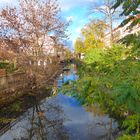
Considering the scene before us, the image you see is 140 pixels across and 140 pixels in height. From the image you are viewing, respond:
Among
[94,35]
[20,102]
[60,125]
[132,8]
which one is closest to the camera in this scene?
[132,8]

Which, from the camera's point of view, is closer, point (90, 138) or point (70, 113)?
point (90, 138)

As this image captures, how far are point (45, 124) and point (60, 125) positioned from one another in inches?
27.7

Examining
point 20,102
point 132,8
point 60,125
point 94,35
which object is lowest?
point 60,125

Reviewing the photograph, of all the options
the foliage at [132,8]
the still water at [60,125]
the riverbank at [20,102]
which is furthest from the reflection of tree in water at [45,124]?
the foliage at [132,8]

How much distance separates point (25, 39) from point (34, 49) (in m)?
1.10

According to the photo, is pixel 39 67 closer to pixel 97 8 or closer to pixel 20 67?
pixel 20 67

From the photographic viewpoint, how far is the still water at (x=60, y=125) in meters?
13.0

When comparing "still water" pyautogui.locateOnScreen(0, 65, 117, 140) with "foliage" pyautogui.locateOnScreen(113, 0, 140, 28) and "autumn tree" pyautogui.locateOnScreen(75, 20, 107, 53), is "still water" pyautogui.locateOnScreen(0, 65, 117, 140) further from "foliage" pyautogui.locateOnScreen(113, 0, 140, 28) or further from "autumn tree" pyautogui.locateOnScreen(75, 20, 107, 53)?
"autumn tree" pyautogui.locateOnScreen(75, 20, 107, 53)

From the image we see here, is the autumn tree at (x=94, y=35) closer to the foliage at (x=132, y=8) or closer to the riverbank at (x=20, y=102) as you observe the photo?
the riverbank at (x=20, y=102)

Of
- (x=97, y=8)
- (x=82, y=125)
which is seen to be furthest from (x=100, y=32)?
(x=82, y=125)

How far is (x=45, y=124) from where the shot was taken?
15.0 m

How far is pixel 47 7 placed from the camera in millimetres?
27656

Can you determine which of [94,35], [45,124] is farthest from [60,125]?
[94,35]

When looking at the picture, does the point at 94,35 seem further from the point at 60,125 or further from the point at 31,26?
the point at 60,125
